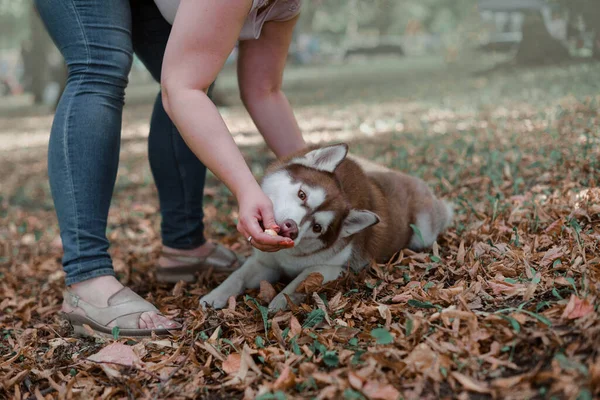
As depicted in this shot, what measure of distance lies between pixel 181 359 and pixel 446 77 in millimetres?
13414

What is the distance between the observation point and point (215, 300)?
304 cm

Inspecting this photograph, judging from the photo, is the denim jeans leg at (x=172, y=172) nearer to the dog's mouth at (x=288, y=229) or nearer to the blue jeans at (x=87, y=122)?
the blue jeans at (x=87, y=122)

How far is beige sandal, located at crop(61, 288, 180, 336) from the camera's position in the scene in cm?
268

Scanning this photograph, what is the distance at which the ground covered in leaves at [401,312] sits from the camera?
1.96 meters

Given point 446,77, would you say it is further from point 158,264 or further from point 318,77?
point 158,264

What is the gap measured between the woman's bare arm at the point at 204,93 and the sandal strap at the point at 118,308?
796 mm

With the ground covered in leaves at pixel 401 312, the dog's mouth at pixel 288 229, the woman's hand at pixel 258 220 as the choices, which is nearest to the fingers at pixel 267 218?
the woman's hand at pixel 258 220

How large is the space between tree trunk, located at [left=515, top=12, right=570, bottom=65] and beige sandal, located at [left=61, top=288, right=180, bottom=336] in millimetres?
6803

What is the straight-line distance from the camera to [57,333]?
2.88 meters

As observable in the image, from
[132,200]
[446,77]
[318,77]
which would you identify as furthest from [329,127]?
[318,77]

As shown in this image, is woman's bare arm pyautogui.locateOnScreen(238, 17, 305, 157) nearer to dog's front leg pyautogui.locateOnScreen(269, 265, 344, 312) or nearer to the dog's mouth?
dog's front leg pyautogui.locateOnScreen(269, 265, 344, 312)

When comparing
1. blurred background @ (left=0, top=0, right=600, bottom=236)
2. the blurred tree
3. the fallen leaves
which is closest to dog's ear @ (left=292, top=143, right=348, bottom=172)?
the fallen leaves

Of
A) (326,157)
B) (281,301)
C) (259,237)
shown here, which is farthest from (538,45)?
(259,237)

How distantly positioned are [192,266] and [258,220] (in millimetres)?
1397
